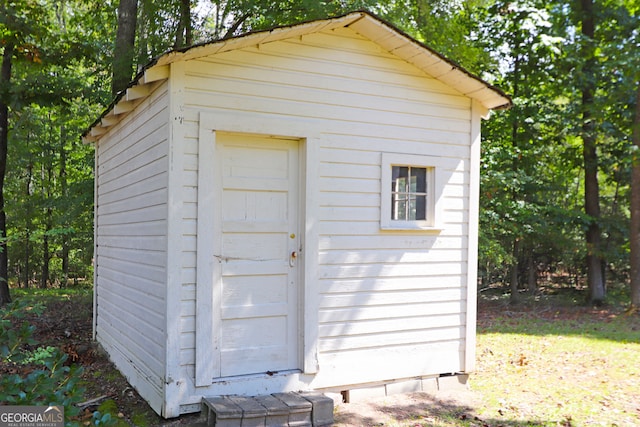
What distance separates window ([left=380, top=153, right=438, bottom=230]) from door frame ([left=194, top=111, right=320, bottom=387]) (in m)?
0.79

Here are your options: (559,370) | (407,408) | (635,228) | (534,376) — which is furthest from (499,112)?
(407,408)

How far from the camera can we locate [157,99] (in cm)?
485

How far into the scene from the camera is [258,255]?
4895 mm

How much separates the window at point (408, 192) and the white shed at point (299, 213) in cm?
2

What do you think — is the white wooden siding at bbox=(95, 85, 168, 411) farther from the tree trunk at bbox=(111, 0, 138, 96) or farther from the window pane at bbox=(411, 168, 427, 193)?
the window pane at bbox=(411, 168, 427, 193)

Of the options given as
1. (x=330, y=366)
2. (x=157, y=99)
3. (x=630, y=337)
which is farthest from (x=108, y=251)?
(x=630, y=337)

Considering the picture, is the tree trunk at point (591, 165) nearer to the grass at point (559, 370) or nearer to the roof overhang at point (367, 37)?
the grass at point (559, 370)

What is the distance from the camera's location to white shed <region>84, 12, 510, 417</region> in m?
4.55

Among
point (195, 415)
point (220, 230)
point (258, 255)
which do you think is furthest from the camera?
point (258, 255)

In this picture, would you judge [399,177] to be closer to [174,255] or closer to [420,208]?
[420,208]

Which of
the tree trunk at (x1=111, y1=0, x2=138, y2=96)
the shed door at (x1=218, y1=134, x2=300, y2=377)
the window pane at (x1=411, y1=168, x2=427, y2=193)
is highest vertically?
the tree trunk at (x1=111, y1=0, x2=138, y2=96)

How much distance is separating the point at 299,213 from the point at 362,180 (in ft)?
2.36

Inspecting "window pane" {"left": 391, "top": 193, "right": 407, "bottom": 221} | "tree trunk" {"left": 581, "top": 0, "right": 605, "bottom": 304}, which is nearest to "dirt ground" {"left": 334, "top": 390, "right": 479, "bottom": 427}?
"window pane" {"left": 391, "top": 193, "right": 407, "bottom": 221}

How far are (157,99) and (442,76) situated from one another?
2837mm
